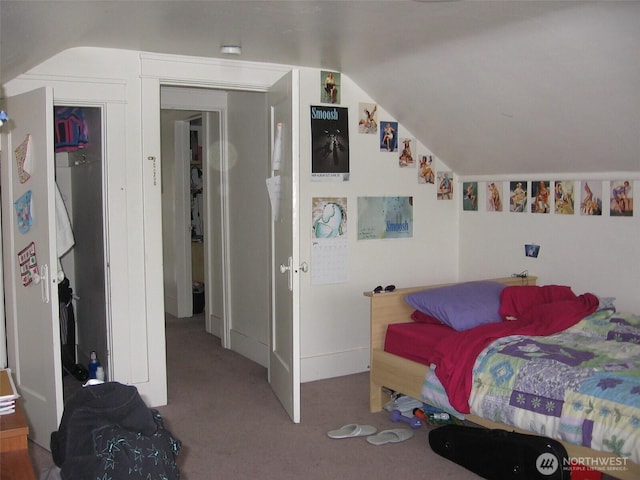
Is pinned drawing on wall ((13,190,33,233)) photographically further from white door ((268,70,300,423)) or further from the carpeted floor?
white door ((268,70,300,423))

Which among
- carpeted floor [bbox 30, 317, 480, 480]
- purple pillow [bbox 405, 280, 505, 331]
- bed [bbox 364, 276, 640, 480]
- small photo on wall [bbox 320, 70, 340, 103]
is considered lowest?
carpeted floor [bbox 30, 317, 480, 480]

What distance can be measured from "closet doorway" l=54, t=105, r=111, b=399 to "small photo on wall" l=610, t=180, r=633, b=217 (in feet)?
9.78

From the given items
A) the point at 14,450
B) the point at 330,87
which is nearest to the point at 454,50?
the point at 330,87

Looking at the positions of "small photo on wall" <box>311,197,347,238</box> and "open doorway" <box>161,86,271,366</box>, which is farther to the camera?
"open doorway" <box>161,86,271,366</box>

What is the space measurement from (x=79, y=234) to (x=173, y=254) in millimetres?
2214

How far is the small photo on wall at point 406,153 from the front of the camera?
4.68 meters

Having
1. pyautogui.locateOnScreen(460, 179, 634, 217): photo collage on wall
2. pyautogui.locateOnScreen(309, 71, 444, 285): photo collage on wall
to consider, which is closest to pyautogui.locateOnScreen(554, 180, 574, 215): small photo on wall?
pyautogui.locateOnScreen(460, 179, 634, 217): photo collage on wall

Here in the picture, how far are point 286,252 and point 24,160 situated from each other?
1445 mm

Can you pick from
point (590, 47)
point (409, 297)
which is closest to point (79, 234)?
point (409, 297)

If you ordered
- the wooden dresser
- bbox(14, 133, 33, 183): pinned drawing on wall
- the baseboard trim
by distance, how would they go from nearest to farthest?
the wooden dresser → bbox(14, 133, 33, 183): pinned drawing on wall → the baseboard trim

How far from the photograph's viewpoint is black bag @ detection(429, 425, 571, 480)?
2.62 m

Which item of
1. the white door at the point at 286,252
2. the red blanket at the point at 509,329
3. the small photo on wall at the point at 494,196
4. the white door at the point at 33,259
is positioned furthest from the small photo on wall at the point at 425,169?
the white door at the point at 33,259

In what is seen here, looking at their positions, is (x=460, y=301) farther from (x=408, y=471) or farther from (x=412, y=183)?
(x=412, y=183)

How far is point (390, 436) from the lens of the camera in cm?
337
